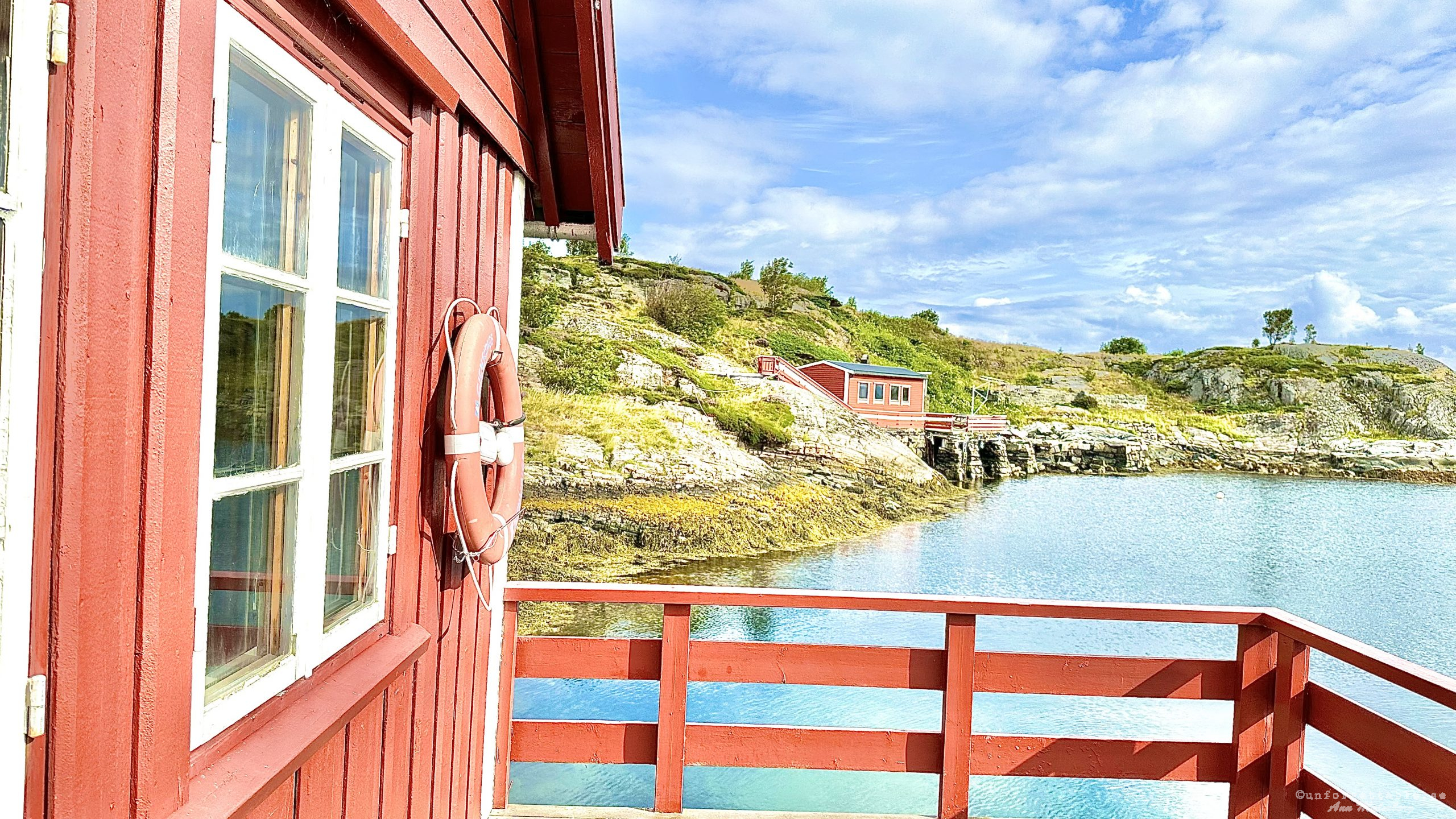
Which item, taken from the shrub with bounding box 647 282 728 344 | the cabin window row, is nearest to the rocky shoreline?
the cabin window row

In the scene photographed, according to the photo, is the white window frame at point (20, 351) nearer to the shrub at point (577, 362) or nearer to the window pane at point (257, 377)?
Result: the window pane at point (257, 377)

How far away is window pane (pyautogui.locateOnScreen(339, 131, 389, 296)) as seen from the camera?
1.35 m

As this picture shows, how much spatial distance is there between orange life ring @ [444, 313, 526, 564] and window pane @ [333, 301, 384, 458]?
0.20m

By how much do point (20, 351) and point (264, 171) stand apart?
50cm

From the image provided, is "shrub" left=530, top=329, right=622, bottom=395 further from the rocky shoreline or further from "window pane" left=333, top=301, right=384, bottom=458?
"window pane" left=333, top=301, right=384, bottom=458

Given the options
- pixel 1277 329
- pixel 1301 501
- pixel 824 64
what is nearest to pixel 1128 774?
pixel 1301 501

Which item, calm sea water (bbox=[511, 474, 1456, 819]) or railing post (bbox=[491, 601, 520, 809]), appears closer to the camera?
railing post (bbox=[491, 601, 520, 809])

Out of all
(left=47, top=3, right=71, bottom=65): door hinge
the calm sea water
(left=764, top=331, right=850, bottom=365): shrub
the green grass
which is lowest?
the calm sea water

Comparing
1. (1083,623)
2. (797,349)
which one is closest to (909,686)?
(1083,623)

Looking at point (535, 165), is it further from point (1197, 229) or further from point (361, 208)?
point (1197, 229)

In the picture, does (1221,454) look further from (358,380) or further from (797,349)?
(358,380)

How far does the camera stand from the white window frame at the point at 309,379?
0.97 m

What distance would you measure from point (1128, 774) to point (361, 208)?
Answer: 7.70 ft

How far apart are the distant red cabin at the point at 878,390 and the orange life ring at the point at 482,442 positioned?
20.8 metres
